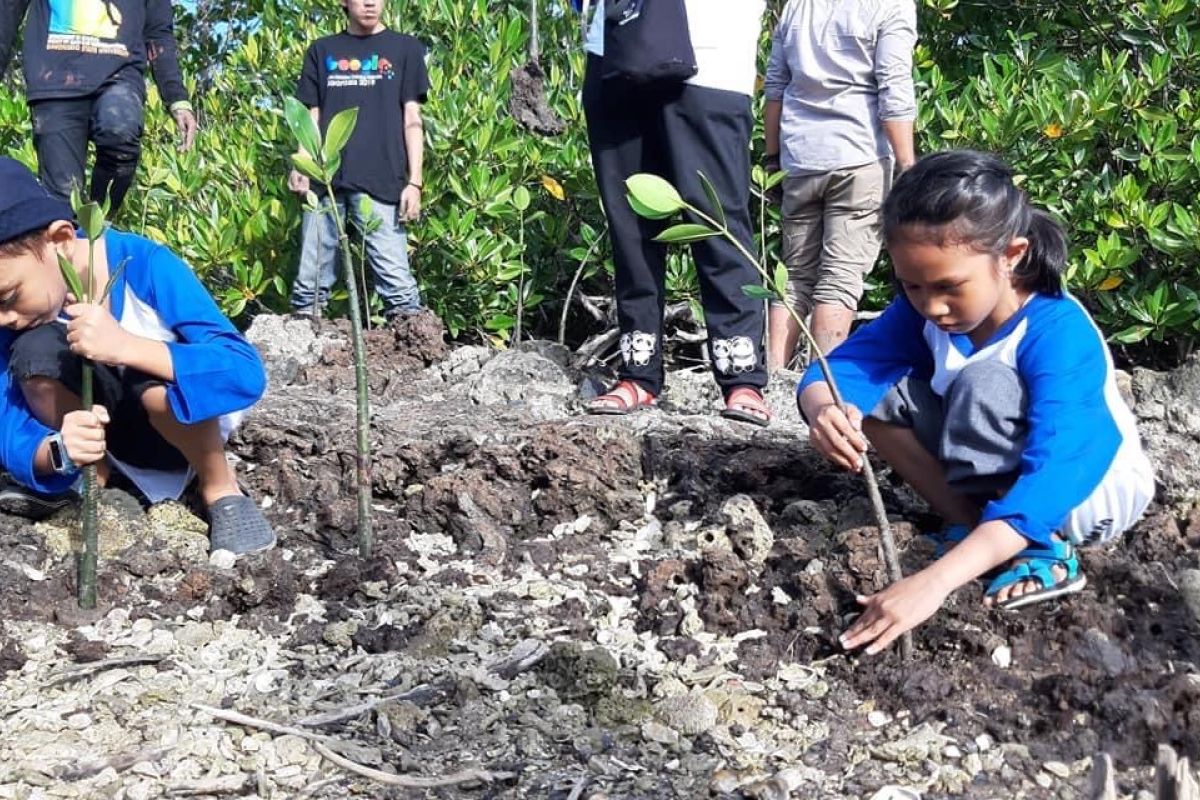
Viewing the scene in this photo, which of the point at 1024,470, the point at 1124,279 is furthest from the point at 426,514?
the point at 1124,279

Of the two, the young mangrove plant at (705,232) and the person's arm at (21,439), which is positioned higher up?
the young mangrove plant at (705,232)

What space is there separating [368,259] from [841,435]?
2959 mm

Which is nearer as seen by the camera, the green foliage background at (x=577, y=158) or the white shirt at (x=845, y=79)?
the white shirt at (x=845, y=79)

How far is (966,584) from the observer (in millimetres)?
2287

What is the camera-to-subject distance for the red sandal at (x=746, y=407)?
3.44 meters

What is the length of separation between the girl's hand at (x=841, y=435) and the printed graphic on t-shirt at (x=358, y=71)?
3.03 m

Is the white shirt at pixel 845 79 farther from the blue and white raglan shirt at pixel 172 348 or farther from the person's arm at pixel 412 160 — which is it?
the blue and white raglan shirt at pixel 172 348

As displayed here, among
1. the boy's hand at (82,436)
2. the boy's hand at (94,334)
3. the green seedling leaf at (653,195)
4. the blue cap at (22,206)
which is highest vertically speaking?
the green seedling leaf at (653,195)

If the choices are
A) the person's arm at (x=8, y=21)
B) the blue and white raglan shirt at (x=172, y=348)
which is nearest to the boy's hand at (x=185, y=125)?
the person's arm at (x=8, y=21)

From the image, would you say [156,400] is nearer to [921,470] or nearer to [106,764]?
[106,764]

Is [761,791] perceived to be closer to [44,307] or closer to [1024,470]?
[1024,470]

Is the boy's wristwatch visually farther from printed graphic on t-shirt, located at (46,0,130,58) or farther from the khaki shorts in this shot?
printed graphic on t-shirt, located at (46,0,130,58)

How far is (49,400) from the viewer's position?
113 inches

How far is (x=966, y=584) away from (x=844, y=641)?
273mm
